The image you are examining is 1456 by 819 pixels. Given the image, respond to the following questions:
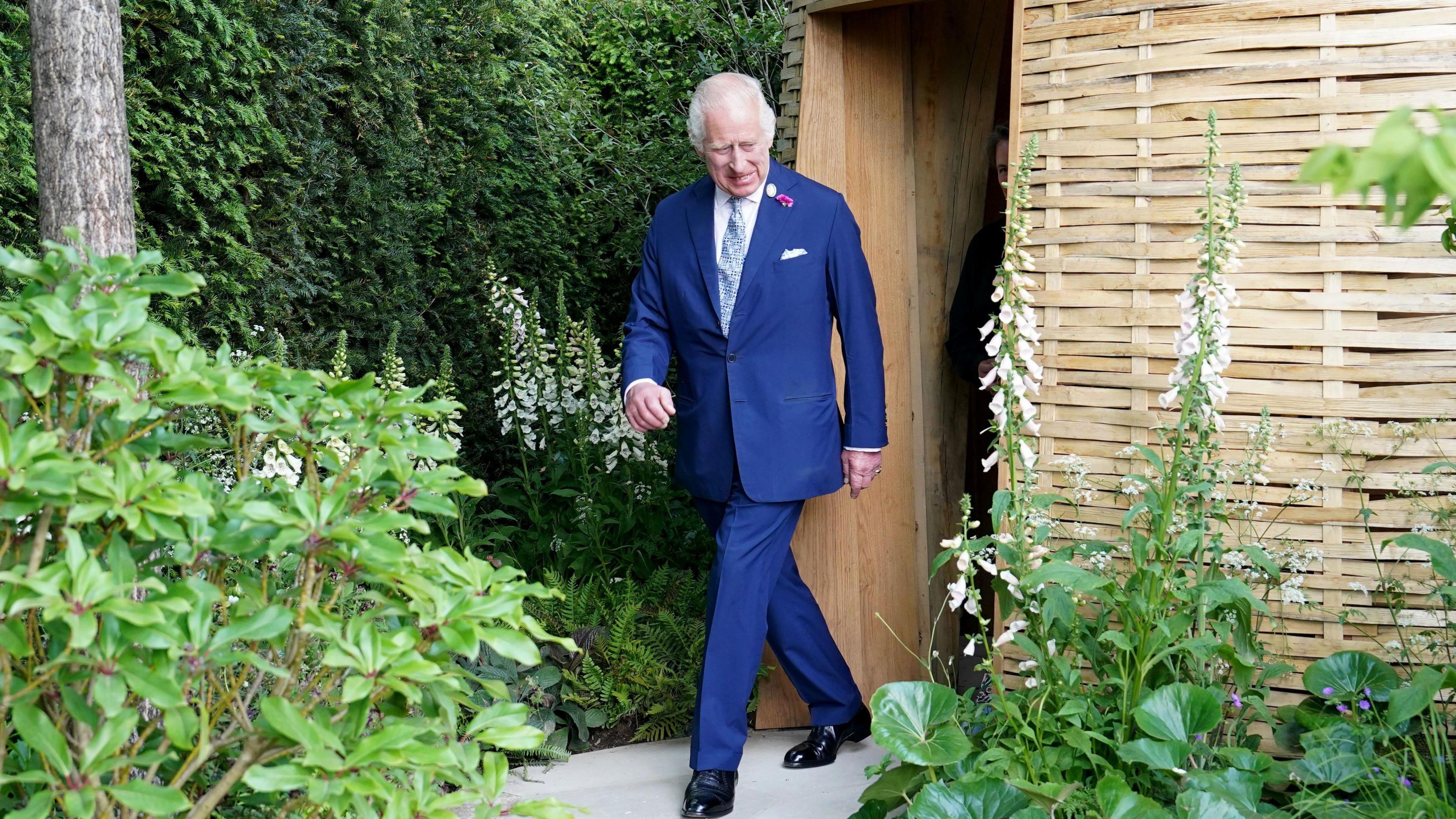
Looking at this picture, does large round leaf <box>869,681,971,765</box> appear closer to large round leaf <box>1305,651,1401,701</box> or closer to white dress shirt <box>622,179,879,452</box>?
large round leaf <box>1305,651,1401,701</box>

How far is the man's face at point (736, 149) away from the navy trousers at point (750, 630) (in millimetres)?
795

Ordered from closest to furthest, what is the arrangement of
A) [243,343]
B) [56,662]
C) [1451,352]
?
[56,662] → [1451,352] → [243,343]

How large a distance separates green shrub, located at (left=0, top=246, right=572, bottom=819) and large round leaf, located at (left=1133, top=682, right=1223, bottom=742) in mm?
1312

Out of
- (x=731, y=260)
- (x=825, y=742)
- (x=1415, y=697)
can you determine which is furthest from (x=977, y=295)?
(x=1415, y=697)

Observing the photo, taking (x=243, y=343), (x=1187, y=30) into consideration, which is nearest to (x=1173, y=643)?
(x=1187, y=30)

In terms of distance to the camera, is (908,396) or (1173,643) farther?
(908,396)

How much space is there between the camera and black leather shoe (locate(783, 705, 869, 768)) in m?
3.31

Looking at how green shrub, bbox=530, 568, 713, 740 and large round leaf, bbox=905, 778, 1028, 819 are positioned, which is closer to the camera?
large round leaf, bbox=905, 778, 1028, 819

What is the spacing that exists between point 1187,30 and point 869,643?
6.43ft

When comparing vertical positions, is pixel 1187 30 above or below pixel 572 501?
above

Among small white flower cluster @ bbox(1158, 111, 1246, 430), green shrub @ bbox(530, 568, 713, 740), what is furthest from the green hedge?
small white flower cluster @ bbox(1158, 111, 1246, 430)

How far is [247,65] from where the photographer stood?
3.97m

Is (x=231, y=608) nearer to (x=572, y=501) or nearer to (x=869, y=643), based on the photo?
(x=869, y=643)

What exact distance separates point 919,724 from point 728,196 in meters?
1.53
